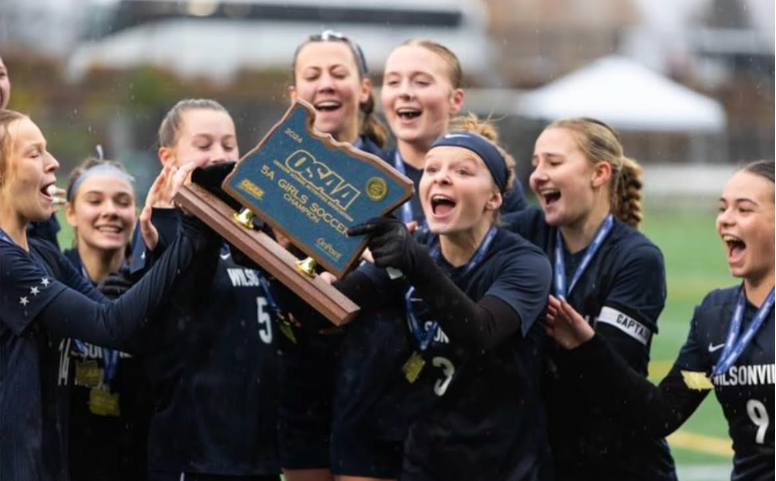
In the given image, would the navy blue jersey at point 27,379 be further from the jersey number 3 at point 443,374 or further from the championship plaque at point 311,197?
the jersey number 3 at point 443,374

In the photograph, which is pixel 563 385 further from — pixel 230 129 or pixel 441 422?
pixel 230 129

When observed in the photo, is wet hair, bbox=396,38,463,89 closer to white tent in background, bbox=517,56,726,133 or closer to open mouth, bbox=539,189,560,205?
open mouth, bbox=539,189,560,205

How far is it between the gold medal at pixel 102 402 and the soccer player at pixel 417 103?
148cm

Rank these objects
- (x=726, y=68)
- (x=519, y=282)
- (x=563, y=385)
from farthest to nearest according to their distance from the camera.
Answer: (x=726, y=68)
(x=563, y=385)
(x=519, y=282)

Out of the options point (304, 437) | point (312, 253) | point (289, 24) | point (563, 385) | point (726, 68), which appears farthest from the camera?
point (726, 68)

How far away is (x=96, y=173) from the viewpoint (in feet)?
20.1

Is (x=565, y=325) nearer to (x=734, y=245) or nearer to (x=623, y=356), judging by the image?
(x=623, y=356)

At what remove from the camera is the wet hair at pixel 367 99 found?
21.4ft

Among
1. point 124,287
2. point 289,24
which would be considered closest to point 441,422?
point 124,287

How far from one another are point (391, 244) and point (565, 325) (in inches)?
34.4

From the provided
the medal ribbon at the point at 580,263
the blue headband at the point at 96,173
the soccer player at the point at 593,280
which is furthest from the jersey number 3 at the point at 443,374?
the blue headband at the point at 96,173

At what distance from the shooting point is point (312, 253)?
470 centimetres

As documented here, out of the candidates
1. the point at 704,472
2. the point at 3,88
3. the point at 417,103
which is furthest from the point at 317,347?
the point at 704,472

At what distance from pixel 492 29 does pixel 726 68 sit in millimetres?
10230
